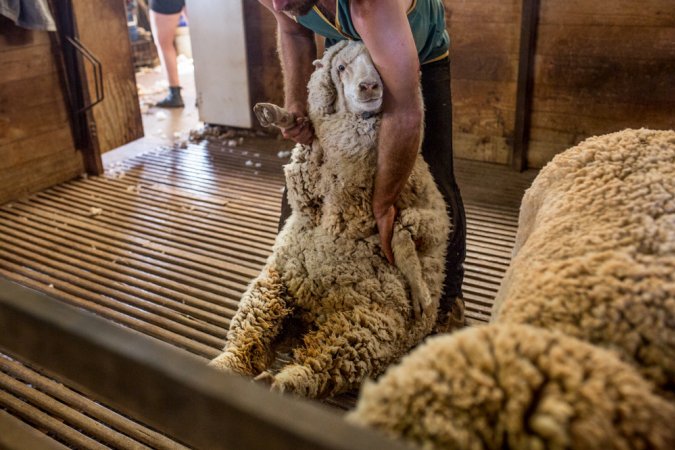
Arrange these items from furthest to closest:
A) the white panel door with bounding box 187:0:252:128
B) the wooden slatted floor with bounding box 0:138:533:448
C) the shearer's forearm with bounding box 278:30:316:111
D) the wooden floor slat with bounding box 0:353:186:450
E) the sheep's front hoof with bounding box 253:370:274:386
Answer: the white panel door with bounding box 187:0:252:128 → the shearer's forearm with bounding box 278:30:316:111 → the wooden slatted floor with bounding box 0:138:533:448 → the wooden floor slat with bounding box 0:353:186:450 → the sheep's front hoof with bounding box 253:370:274:386

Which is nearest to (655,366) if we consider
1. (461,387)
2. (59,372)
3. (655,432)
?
(655,432)

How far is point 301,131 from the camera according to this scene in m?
2.13

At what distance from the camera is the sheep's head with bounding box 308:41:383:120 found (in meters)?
1.93

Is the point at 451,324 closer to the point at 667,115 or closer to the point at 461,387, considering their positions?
the point at 461,387

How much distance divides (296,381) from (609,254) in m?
0.91

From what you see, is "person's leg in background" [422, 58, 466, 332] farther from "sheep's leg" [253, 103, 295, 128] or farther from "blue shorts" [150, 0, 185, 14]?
"blue shorts" [150, 0, 185, 14]

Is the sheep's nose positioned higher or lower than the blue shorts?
lower

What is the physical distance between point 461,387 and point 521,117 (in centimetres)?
379

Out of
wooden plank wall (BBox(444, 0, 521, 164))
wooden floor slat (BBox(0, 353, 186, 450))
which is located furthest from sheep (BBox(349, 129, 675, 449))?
wooden plank wall (BBox(444, 0, 521, 164))

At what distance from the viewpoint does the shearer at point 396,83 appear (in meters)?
1.86

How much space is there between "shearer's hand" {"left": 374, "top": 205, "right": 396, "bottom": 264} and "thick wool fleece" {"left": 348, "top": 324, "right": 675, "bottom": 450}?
117 centimetres

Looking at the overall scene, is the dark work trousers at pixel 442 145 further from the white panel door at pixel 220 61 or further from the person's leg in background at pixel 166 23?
the person's leg in background at pixel 166 23

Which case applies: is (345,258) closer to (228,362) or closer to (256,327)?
(256,327)

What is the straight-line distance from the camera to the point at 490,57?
14.4 ft
